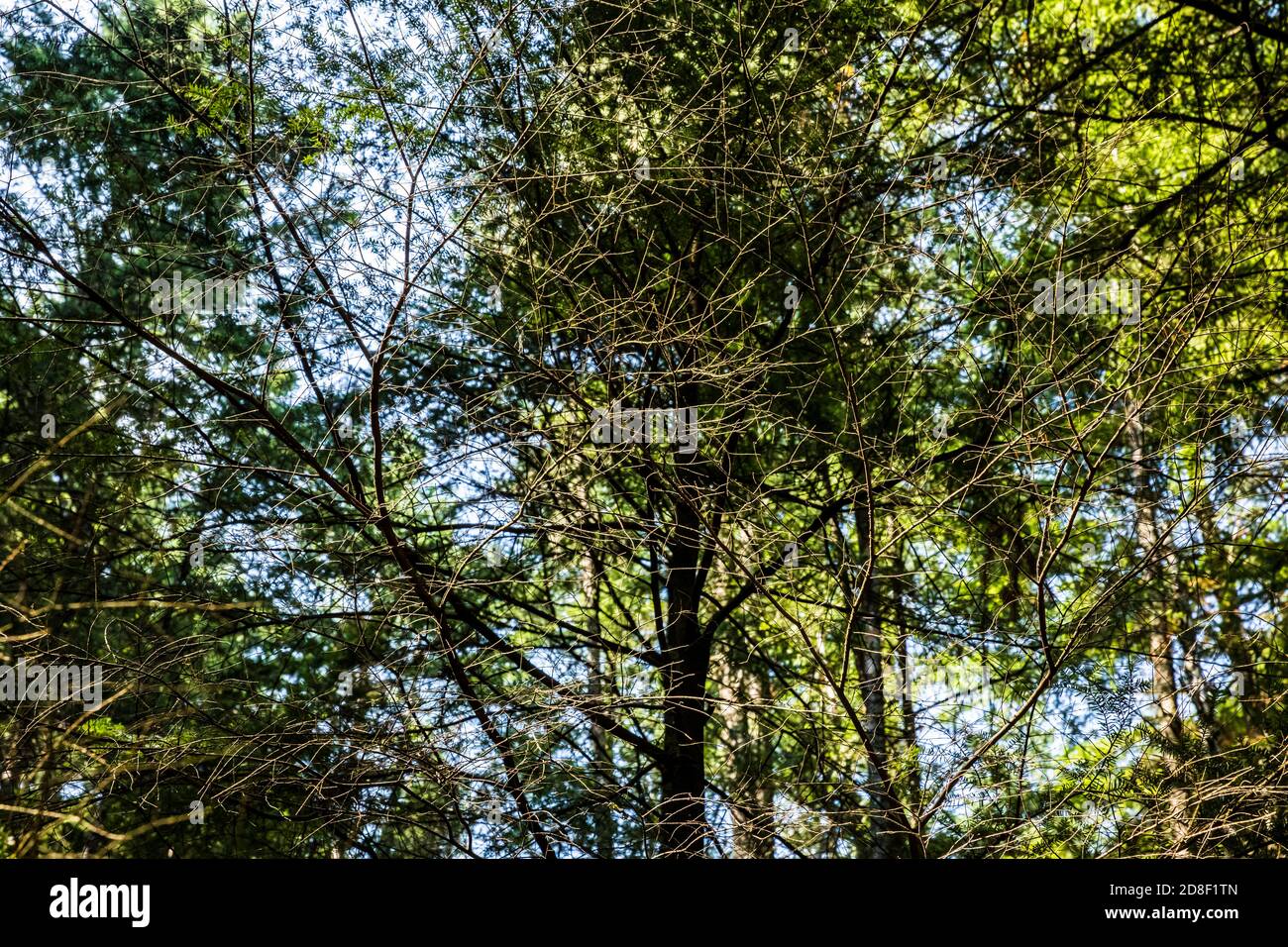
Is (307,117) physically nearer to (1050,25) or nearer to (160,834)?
(160,834)

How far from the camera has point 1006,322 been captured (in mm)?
Result: 5273

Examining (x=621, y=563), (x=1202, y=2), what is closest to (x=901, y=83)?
(x=1202, y=2)

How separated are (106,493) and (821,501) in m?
3.91

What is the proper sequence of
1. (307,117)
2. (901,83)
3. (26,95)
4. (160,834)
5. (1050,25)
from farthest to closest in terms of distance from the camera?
(1050,25)
(901,83)
(26,95)
(160,834)
(307,117)

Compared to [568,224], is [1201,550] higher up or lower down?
lower down

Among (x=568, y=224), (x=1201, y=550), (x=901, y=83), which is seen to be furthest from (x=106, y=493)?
(x=1201, y=550)
